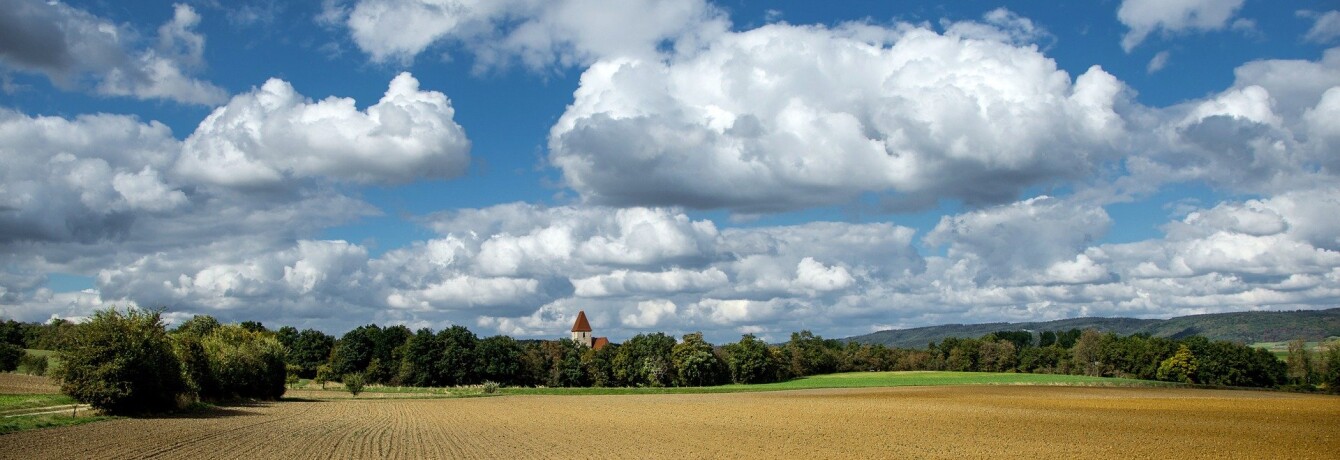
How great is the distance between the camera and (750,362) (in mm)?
134875

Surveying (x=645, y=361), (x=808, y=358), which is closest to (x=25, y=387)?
(x=645, y=361)

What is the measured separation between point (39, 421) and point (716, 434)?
30.7m

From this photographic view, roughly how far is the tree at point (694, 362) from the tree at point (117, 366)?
3334 inches

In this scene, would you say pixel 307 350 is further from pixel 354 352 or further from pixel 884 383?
pixel 884 383

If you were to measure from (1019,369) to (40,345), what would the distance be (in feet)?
579

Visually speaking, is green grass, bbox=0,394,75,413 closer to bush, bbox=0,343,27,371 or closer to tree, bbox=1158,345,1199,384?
bush, bbox=0,343,27,371

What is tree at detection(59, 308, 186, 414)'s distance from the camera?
4388cm

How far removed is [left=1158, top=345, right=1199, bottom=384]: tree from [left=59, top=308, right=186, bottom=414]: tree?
418 feet

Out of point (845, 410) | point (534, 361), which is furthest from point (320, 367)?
point (845, 410)

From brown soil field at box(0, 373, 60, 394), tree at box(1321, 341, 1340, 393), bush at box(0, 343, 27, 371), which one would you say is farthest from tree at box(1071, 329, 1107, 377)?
bush at box(0, 343, 27, 371)

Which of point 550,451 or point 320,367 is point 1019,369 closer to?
point 320,367

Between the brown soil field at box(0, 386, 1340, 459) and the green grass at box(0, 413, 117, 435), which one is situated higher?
the green grass at box(0, 413, 117, 435)

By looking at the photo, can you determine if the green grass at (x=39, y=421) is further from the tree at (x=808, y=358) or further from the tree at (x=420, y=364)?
the tree at (x=808, y=358)

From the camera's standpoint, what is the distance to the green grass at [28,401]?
46531 millimetres
